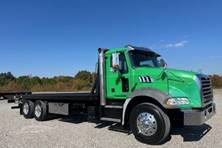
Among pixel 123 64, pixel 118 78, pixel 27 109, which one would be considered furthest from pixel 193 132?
pixel 27 109

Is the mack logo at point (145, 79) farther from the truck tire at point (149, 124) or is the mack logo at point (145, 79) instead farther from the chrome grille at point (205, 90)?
the chrome grille at point (205, 90)

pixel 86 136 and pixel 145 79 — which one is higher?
pixel 145 79

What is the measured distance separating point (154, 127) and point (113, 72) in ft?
7.19

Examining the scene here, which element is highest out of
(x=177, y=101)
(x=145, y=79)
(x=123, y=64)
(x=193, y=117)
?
(x=123, y=64)

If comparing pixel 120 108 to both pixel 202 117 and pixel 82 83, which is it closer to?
pixel 202 117

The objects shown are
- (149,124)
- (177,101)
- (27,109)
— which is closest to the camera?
(177,101)

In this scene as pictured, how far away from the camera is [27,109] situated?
11.1m

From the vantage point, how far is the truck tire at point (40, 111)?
1017cm

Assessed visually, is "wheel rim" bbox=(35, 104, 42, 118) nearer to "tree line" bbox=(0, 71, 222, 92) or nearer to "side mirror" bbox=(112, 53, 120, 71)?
"side mirror" bbox=(112, 53, 120, 71)

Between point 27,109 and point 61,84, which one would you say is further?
point 61,84

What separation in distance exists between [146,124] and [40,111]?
543cm

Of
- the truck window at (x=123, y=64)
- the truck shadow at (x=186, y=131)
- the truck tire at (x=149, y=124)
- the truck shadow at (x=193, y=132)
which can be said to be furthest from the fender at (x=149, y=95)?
the truck shadow at (x=193, y=132)

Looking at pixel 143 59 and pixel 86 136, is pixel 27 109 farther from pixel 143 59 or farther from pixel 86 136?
pixel 143 59

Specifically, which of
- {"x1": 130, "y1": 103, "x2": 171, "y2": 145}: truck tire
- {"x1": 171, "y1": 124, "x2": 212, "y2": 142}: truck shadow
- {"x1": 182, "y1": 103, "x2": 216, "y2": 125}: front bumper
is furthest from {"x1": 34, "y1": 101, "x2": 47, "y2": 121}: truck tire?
{"x1": 182, "y1": 103, "x2": 216, "y2": 125}: front bumper
